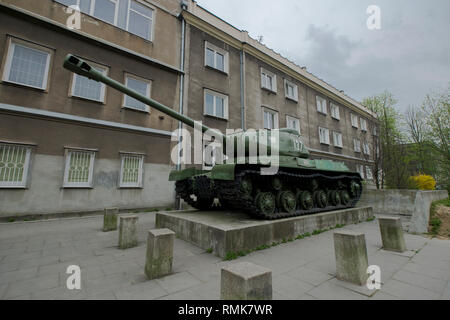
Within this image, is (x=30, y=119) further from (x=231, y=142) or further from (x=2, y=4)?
(x=231, y=142)

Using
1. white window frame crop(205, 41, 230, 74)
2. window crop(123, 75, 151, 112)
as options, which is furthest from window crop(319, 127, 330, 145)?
window crop(123, 75, 151, 112)

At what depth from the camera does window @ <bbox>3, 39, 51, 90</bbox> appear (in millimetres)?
7402

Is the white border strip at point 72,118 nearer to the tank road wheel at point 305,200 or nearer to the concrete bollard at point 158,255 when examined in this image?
the tank road wheel at point 305,200

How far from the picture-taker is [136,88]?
32.7 feet

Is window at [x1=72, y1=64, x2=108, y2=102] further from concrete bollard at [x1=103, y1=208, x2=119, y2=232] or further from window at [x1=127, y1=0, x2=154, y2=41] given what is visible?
concrete bollard at [x1=103, y1=208, x2=119, y2=232]

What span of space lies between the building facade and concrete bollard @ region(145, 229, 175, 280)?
6493 mm

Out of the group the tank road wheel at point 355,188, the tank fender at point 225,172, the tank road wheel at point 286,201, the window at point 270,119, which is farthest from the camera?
the window at point 270,119

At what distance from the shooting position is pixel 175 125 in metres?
10.6

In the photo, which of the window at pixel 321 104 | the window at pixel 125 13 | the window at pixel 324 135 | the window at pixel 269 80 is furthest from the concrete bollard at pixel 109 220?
the window at pixel 321 104

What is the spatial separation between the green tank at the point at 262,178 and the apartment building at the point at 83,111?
11.5 feet

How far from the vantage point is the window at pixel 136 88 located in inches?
378

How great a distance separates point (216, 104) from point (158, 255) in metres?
10.6

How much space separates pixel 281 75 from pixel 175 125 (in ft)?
34.9

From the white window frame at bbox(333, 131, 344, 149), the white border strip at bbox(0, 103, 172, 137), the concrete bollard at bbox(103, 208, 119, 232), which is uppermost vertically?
the white window frame at bbox(333, 131, 344, 149)
